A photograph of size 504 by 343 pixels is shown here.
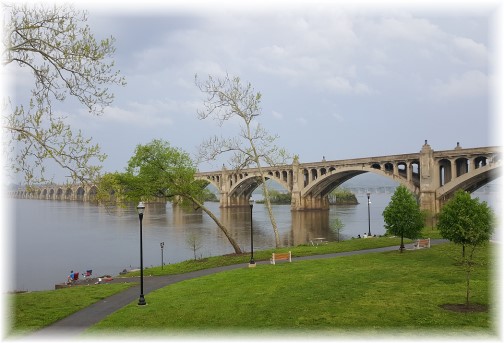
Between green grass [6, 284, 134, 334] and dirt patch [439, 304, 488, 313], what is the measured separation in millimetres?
12992

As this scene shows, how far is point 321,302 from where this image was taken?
14.4 metres

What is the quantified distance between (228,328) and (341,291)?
5.74 meters

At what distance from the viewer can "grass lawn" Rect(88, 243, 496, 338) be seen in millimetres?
11859

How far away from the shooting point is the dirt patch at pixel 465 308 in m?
13.0

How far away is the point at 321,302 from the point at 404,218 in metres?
14.0

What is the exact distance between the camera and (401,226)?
26125 mm

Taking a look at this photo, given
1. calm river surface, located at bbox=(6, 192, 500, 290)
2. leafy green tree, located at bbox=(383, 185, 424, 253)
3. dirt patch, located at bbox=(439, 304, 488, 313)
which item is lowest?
calm river surface, located at bbox=(6, 192, 500, 290)

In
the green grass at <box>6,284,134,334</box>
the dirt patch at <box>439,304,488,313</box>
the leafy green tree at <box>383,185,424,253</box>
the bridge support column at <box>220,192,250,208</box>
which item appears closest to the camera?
the dirt patch at <box>439,304,488,313</box>

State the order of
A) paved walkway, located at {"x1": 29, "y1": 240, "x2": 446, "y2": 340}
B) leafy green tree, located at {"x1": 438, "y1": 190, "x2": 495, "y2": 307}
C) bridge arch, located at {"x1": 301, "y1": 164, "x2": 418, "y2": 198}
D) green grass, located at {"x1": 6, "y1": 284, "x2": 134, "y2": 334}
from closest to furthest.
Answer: paved walkway, located at {"x1": 29, "y1": 240, "x2": 446, "y2": 340}, green grass, located at {"x1": 6, "y1": 284, "x2": 134, "y2": 334}, leafy green tree, located at {"x1": 438, "y1": 190, "x2": 495, "y2": 307}, bridge arch, located at {"x1": 301, "y1": 164, "x2": 418, "y2": 198}

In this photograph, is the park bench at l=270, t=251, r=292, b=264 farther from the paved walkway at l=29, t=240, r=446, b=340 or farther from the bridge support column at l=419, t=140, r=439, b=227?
the bridge support column at l=419, t=140, r=439, b=227

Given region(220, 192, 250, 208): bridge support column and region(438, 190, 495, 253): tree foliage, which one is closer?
region(438, 190, 495, 253): tree foliage

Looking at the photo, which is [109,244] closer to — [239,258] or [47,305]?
[239,258]


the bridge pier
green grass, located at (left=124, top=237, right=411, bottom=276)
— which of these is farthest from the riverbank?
the bridge pier

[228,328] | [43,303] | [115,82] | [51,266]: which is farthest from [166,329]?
[51,266]
